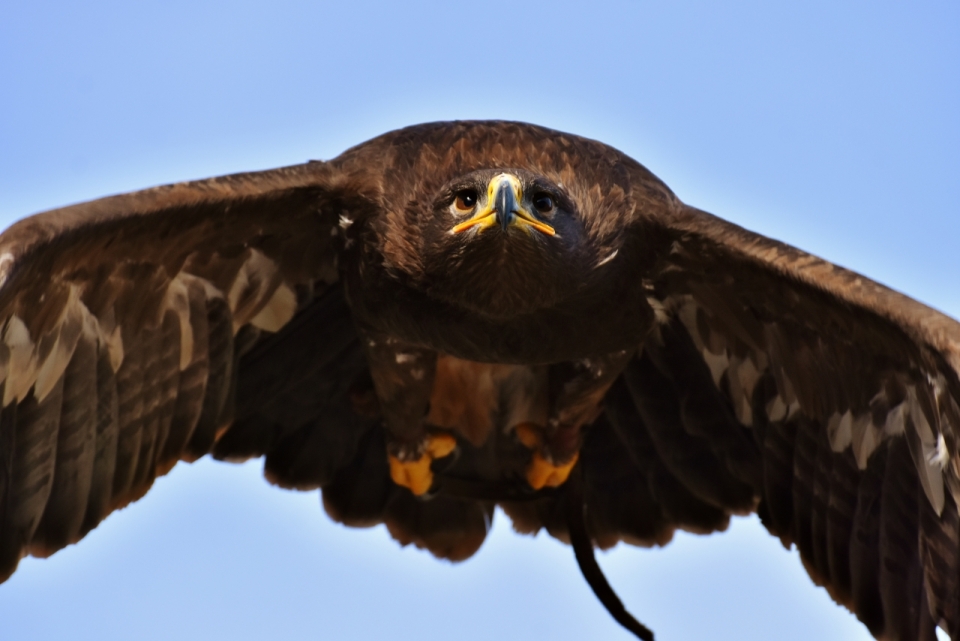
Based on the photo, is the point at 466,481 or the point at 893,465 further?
the point at 466,481

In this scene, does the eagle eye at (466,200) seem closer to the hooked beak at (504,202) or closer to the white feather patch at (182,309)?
Result: the hooked beak at (504,202)

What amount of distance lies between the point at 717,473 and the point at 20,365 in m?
3.39

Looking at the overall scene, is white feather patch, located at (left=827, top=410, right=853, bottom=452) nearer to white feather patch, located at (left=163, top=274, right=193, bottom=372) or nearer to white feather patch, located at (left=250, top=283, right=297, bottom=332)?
white feather patch, located at (left=250, top=283, right=297, bottom=332)

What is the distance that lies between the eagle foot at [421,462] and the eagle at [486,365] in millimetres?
14

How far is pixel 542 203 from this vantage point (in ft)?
29.2

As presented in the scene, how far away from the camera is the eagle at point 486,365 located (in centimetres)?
883

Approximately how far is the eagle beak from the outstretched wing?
856 millimetres

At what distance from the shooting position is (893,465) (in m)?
9.16

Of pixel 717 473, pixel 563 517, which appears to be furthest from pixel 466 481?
pixel 717 473

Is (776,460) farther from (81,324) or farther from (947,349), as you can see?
(81,324)

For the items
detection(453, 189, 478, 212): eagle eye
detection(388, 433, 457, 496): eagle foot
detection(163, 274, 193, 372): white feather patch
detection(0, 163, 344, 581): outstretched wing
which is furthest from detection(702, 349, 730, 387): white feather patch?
detection(163, 274, 193, 372): white feather patch

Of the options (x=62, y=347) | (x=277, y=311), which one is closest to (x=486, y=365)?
(x=277, y=311)

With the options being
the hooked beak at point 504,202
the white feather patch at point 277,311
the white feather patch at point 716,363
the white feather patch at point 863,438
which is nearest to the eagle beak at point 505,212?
the hooked beak at point 504,202

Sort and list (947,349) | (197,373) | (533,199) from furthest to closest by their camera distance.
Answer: (197,373), (533,199), (947,349)
